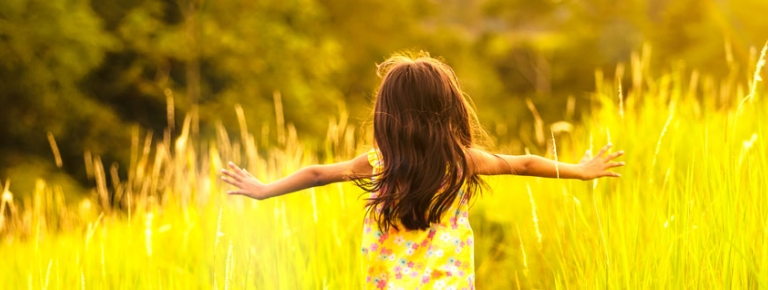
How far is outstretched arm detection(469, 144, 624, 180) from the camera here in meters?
2.67

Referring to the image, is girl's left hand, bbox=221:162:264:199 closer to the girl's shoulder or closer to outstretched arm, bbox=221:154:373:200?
outstretched arm, bbox=221:154:373:200

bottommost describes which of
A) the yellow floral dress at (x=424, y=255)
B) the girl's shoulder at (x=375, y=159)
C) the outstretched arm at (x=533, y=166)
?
the yellow floral dress at (x=424, y=255)

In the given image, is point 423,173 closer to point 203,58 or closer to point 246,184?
point 246,184

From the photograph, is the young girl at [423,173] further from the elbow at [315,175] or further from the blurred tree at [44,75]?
the blurred tree at [44,75]

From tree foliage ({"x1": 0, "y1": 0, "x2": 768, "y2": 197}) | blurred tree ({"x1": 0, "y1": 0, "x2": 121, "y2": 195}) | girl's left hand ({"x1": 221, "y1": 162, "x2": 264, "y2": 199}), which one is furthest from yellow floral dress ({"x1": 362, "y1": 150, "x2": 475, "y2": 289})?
blurred tree ({"x1": 0, "y1": 0, "x2": 121, "y2": 195})

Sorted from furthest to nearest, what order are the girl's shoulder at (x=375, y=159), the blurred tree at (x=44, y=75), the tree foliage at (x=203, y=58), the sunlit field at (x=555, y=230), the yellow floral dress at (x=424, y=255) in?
the tree foliage at (x=203, y=58) < the blurred tree at (x=44, y=75) < the girl's shoulder at (x=375, y=159) < the yellow floral dress at (x=424, y=255) < the sunlit field at (x=555, y=230)

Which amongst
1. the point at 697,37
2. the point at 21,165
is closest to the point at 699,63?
the point at 697,37

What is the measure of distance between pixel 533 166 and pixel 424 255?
19.0 inches

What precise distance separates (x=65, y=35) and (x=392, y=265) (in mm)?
13107

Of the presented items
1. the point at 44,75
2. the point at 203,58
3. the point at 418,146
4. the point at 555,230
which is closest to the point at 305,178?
the point at 418,146

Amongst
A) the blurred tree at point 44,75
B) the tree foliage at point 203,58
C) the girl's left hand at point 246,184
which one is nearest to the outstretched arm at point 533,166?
the girl's left hand at point 246,184

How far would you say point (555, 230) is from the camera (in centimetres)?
310

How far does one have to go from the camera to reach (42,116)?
597 inches

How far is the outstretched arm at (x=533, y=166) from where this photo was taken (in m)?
2.67
